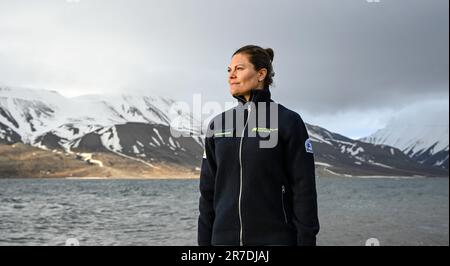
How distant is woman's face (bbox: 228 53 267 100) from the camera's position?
3.92 m

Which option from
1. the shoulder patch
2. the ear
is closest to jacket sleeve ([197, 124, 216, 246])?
the ear

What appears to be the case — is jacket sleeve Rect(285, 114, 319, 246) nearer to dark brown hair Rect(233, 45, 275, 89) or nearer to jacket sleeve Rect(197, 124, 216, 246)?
dark brown hair Rect(233, 45, 275, 89)

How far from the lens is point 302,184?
3746 mm

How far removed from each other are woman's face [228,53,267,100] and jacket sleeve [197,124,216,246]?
52 centimetres

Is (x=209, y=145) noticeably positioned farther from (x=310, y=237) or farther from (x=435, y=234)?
(x=435, y=234)

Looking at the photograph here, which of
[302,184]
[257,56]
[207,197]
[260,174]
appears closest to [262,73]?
[257,56]

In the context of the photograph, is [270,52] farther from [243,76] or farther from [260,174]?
[260,174]

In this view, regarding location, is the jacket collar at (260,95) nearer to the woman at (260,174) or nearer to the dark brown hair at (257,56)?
the woman at (260,174)

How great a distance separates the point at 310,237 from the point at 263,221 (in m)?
0.40

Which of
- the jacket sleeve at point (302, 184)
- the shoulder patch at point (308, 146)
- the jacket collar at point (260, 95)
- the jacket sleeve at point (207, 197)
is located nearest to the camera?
the jacket sleeve at point (302, 184)

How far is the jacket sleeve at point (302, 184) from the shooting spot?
366 cm

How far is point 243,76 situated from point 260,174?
0.86 meters

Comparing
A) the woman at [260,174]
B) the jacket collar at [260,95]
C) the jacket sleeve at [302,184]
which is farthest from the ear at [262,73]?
the jacket sleeve at [302,184]
